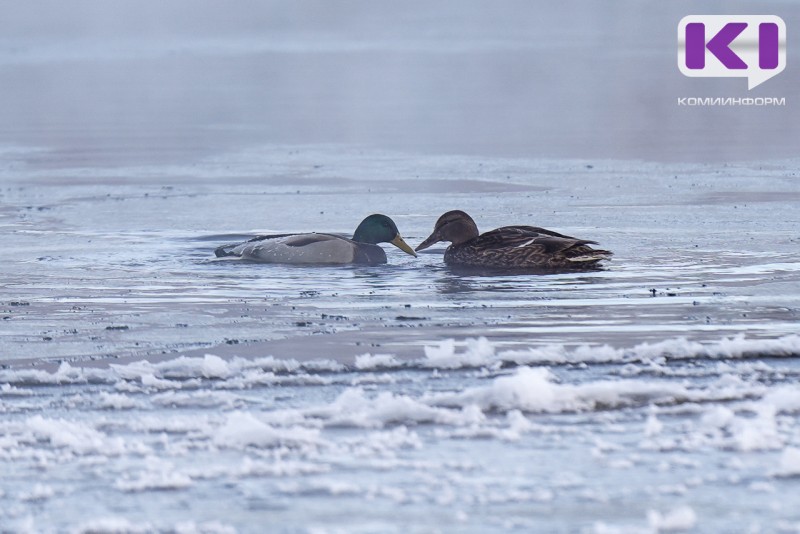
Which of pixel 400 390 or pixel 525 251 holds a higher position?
pixel 525 251

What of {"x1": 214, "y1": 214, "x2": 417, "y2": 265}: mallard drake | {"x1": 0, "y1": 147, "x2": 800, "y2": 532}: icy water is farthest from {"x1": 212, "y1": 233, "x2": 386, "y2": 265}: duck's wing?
{"x1": 0, "y1": 147, "x2": 800, "y2": 532}: icy water

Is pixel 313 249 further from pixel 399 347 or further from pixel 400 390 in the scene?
pixel 400 390

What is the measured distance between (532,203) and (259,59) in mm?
33792

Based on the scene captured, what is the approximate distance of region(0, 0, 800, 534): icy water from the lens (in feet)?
17.3

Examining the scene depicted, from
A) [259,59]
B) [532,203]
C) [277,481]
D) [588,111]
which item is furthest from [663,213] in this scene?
[259,59]

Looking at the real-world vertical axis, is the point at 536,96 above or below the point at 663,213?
above

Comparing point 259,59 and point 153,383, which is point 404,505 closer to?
point 153,383

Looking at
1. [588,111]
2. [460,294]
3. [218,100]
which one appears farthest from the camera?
[218,100]

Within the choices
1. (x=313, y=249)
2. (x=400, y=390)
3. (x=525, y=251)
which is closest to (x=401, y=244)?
(x=313, y=249)

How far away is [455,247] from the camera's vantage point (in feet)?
38.2

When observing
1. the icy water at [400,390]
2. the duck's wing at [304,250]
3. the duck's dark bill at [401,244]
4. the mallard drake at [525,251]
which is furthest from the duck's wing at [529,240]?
the duck's wing at [304,250]

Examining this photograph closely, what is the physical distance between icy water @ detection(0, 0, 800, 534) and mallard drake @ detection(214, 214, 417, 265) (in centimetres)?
22

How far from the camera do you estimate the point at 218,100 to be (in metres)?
33.2

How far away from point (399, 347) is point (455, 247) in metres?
3.94
